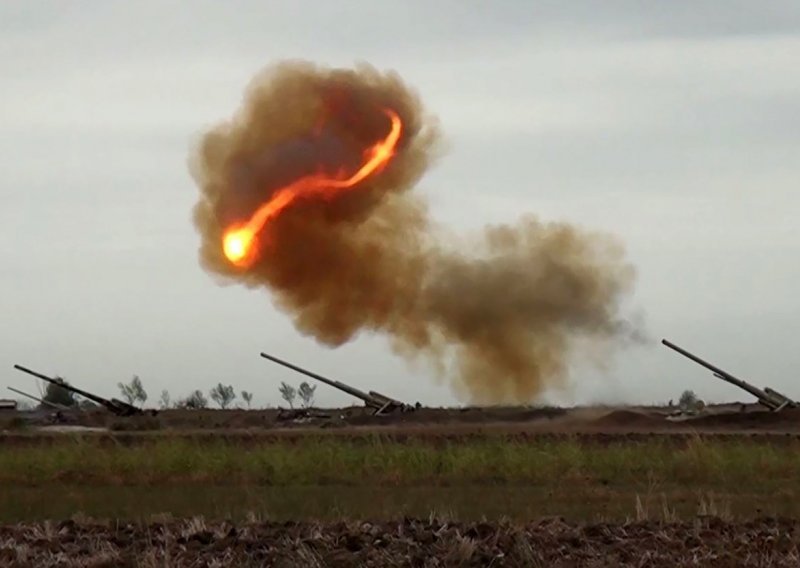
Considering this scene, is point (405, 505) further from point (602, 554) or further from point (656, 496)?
point (602, 554)

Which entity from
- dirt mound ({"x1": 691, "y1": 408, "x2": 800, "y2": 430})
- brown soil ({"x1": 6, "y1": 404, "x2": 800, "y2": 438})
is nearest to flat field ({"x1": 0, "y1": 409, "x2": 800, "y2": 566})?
brown soil ({"x1": 6, "y1": 404, "x2": 800, "y2": 438})

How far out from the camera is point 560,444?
3098 centimetres

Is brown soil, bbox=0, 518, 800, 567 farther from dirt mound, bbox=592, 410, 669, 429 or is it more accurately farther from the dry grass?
dirt mound, bbox=592, 410, 669, 429

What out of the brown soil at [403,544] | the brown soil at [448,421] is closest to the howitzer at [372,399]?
the brown soil at [448,421]

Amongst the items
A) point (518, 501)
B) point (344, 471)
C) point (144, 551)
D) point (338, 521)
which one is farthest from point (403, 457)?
point (144, 551)

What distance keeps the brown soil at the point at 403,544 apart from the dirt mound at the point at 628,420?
3026 centimetres

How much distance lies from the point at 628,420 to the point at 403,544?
3393 cm

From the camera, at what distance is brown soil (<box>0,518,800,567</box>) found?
13.3 m

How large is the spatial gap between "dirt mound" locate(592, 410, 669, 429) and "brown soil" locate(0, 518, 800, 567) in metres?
30.3

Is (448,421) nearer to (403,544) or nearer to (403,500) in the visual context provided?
(403,500)

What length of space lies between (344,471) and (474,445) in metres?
5.66

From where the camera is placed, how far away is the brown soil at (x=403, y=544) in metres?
13.3

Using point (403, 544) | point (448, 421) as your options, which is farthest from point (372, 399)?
point (403, 544)

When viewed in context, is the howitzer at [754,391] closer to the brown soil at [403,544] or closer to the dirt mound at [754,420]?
the dirt mound at [754,420]
